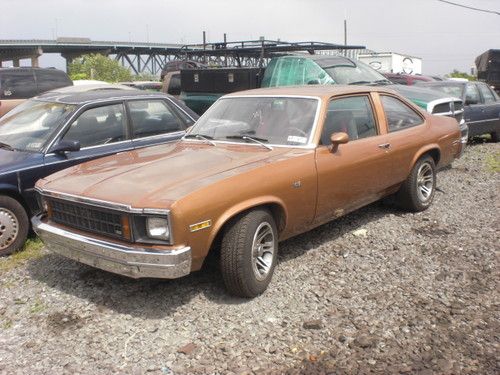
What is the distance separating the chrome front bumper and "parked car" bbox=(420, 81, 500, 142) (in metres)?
9.15

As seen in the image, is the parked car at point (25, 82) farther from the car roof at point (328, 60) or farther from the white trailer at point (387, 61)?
the white trailer at point (387, 61)

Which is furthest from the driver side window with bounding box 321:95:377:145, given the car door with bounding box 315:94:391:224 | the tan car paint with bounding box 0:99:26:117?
the tan car paint with bounding box 0:99:26:117

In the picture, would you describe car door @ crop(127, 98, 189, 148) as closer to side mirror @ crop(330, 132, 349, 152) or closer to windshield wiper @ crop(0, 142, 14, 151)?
windshield wiper @ crop(0, 142, 14, 151)

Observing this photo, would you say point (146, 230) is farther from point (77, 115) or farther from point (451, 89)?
point (451, 89)

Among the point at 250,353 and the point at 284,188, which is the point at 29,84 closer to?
the point at 284,188

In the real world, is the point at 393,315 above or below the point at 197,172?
below

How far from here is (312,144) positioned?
4539mm

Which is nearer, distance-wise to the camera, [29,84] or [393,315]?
[393,315]

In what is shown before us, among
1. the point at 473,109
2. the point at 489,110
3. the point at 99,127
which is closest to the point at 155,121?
the point at 99,127

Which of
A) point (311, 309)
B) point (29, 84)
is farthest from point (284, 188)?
point (29, 84)

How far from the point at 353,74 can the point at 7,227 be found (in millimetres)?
6480

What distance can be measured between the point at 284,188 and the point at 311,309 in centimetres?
96

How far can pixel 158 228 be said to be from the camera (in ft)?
11.5

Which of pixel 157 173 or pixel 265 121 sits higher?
pixel 265 121
